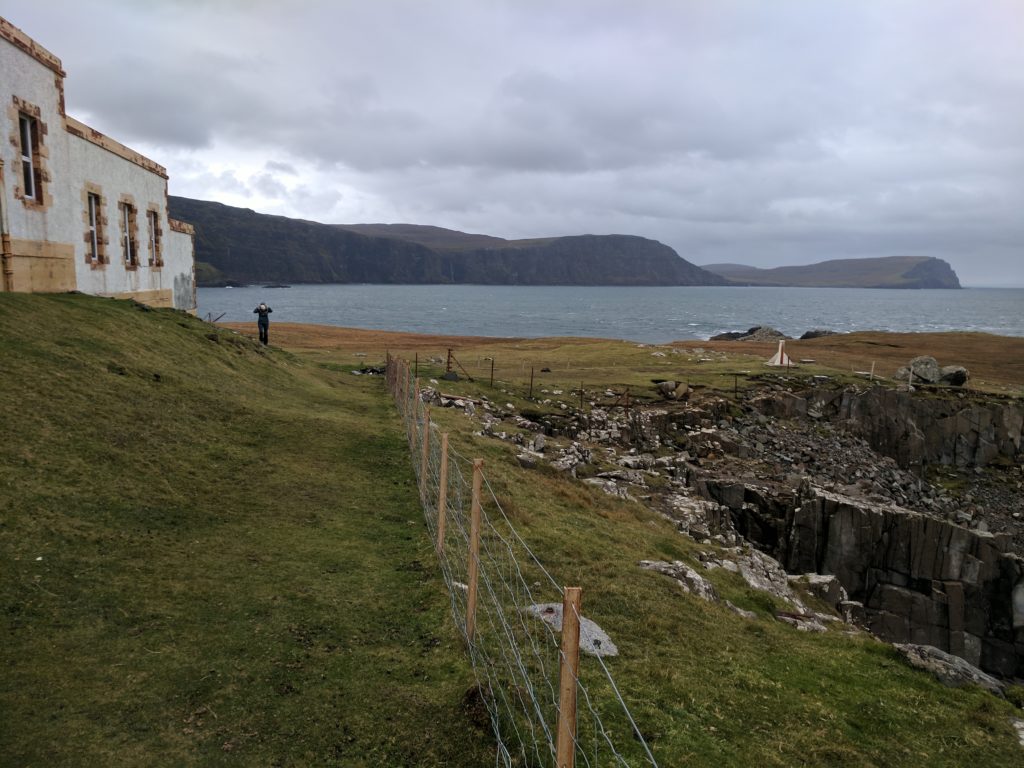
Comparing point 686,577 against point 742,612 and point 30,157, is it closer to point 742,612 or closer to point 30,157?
point 742,612

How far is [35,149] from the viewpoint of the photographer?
20094mm

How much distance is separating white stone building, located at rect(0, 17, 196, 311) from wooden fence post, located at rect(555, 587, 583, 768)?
67.0 ft

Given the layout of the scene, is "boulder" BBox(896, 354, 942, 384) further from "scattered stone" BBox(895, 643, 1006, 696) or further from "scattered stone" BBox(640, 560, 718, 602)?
"scattered stone" BBox(640, 560, 718, 602)

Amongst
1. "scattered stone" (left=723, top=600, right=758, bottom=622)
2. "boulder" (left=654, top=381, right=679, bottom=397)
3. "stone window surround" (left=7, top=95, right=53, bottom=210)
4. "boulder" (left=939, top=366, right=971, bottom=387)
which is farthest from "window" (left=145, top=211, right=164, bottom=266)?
"boulder" (left=939, top=366, right=971, bottom=387)

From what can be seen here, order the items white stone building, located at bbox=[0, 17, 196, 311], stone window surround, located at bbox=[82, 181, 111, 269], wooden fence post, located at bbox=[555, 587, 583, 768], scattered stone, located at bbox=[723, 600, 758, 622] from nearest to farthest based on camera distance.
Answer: wooden fence post, located at bbox=[555, 587, 583, 768]
scattered stone, located at bbox=[723, 600, 758, 622]
white stone building, located at bbox=[0, 17, 196, 311]
stone window surround, located at bbox=[82, 181, 111, 269]

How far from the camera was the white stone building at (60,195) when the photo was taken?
18.6 meters

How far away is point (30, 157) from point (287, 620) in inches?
754

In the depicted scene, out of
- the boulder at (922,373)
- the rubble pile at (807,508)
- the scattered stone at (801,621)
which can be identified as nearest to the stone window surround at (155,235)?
the rubble pile at (807,508)

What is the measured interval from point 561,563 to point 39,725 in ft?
26.4

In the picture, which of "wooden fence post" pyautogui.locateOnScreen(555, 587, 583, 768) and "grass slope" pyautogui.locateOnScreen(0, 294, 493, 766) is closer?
"wooden fence post" pyautogui.locateOnScreen(555, 587, 583, 768)

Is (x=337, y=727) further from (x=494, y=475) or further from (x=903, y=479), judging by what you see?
(x=903, y=479)

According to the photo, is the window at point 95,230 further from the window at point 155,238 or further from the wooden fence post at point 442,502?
the wooden fence post at point 442,502

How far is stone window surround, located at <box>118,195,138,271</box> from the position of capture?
1068 inches

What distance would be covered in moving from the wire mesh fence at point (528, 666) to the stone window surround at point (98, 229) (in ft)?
61.5
